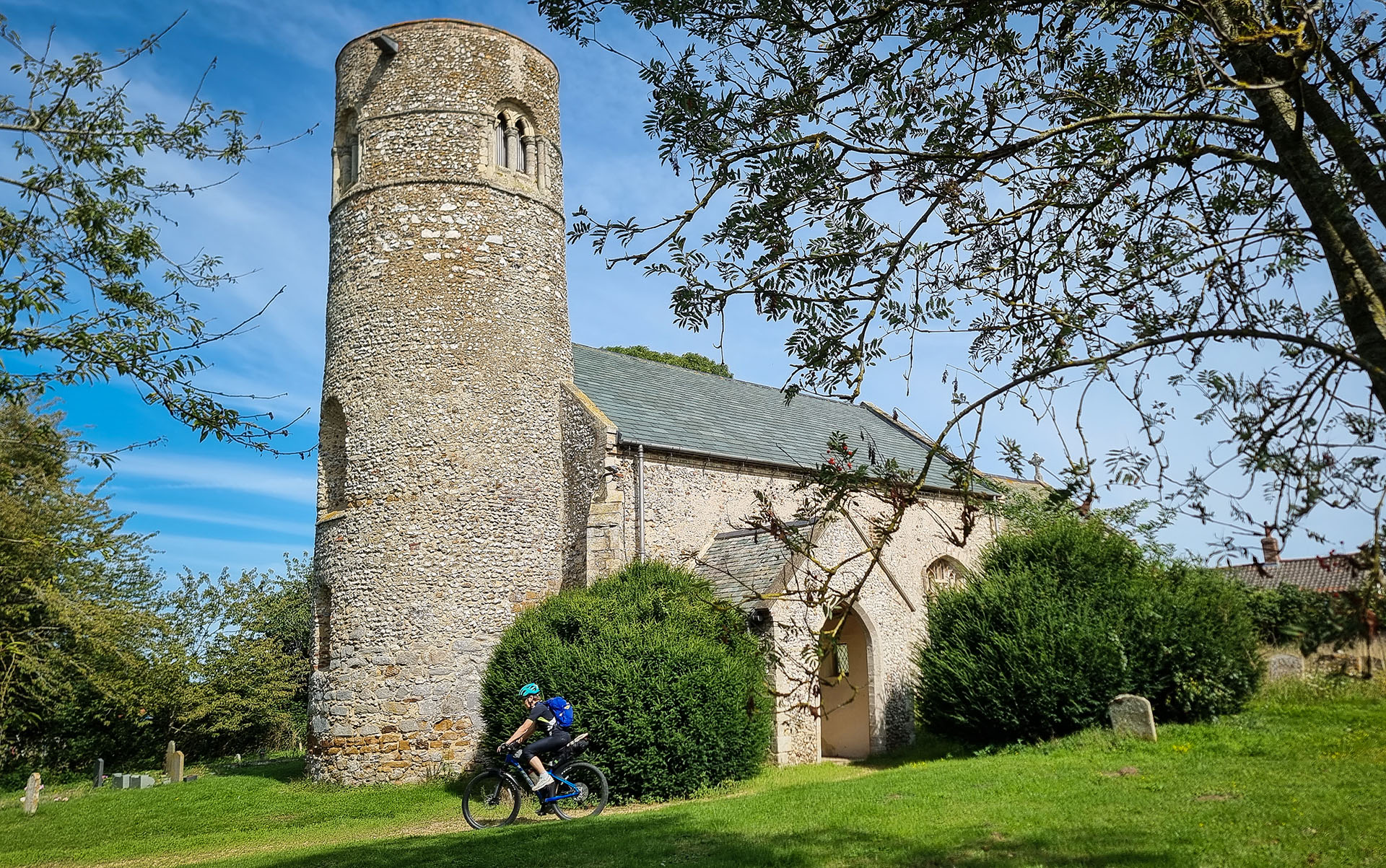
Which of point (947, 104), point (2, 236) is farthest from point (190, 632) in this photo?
point (947, 104)

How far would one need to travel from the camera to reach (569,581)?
659 inches

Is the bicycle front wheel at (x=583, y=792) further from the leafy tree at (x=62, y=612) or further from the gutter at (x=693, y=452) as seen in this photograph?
the leafy tree at (x=62, y=612)

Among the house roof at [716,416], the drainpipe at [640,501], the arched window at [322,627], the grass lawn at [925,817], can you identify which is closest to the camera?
the grass lawn at [925,817]

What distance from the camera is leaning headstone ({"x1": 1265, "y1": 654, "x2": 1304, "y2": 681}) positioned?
1752 cm

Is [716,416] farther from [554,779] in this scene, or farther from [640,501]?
[554,779]

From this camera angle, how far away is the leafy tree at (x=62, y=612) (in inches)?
850

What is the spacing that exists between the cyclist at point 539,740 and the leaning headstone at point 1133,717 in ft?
26.1

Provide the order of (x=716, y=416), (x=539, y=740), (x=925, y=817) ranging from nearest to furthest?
(x=925, y=817) < (x=539, y=740) < (x=716, y=416)

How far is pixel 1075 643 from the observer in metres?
14.4

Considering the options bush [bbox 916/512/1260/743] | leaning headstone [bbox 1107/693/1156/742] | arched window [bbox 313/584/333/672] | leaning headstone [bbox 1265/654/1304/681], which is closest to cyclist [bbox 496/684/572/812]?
arched window [bbox 313/584/333/672]

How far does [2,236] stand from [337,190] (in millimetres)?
11681

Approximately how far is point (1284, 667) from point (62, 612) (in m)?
25.9

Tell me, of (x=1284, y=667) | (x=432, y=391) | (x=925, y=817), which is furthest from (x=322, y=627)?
(x=1284, y=667)

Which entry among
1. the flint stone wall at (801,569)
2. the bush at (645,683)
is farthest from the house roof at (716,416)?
the bush at (645,683)
